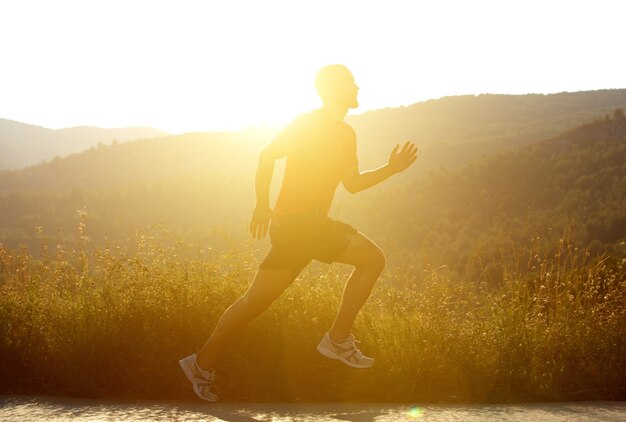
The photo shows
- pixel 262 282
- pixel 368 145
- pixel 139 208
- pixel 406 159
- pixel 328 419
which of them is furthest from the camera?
pixel 368 145

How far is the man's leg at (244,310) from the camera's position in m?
3.72

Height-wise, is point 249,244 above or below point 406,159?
below

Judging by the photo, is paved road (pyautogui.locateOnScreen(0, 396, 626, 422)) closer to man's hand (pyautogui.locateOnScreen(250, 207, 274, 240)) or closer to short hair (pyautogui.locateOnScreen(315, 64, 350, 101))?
man's hand (pyautogui.locateOnScreen(250, 207, 274, 240))

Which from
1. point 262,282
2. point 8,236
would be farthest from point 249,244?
point 8,236

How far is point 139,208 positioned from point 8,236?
1903 cm

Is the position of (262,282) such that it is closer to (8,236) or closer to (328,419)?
(328,419)

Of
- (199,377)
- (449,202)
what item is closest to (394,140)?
(449,202)

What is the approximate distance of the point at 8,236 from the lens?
77312mm

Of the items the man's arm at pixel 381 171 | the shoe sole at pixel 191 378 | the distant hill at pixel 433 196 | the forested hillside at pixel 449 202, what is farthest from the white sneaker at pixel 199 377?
the forested hillside at pixel 449 202

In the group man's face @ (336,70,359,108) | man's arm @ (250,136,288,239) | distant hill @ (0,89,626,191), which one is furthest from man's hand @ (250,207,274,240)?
distant hill @ (0,89,626,191)

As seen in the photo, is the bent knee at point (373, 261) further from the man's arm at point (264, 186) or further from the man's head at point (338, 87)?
the man's head at point (338, 87)

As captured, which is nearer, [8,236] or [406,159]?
[406,159]

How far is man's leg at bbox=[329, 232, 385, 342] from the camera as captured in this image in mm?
3893

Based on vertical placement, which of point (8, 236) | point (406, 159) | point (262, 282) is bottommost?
point (8, 236)
